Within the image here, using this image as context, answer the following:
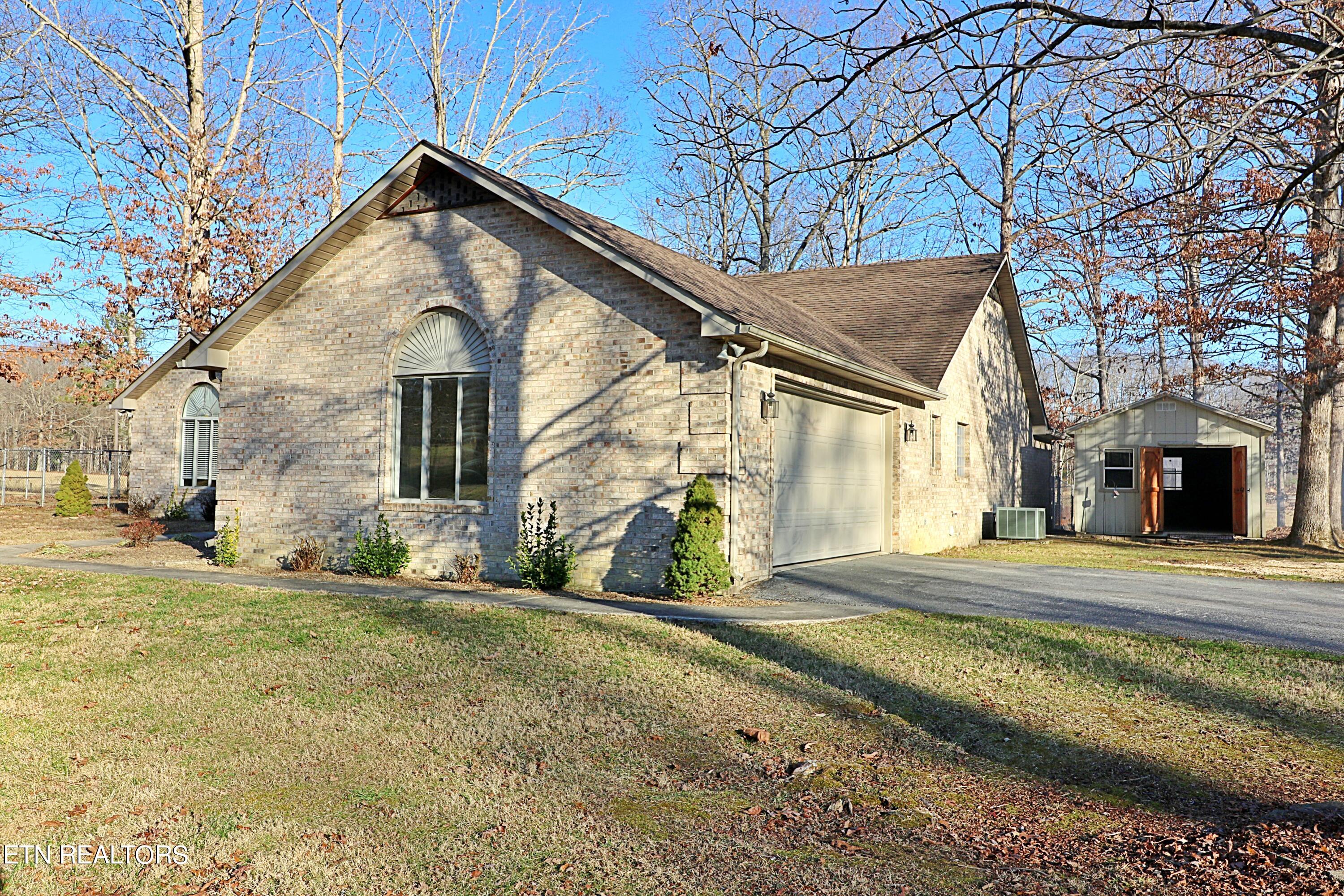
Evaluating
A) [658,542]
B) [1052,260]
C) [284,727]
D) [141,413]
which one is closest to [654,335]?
[658,542]

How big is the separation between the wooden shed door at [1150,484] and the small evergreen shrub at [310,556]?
65.3ft

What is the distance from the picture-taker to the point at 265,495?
556 inches

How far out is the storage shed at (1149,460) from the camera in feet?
76.4

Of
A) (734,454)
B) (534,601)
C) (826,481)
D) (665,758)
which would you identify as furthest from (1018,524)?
(665,758)

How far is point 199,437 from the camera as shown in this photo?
24.5 meters

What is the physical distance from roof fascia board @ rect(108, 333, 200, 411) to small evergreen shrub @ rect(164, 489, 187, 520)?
2796mm

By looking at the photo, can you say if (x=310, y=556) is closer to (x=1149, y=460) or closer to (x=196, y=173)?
(x=196, y=173)

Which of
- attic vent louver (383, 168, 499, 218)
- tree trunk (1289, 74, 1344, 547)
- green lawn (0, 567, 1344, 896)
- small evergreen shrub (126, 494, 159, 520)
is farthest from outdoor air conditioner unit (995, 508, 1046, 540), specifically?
small evergreen shrub (126, 494, 159, 520)

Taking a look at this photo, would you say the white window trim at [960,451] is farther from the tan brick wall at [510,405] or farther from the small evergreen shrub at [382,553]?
the small evergreen shrub at [382,553]

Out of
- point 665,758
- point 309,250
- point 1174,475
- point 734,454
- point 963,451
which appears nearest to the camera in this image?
point 665,758

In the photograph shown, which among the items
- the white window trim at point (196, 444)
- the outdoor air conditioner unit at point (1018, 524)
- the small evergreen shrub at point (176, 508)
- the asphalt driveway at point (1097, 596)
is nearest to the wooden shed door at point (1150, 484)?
the outdoor air conditioner unit at point (1018, 524)

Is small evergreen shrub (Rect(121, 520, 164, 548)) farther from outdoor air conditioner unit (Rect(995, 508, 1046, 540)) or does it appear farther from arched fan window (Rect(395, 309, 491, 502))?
outdoor air conditioner unit (Rect(995, 508, 1046, 540))

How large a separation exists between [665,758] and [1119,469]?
22.3m

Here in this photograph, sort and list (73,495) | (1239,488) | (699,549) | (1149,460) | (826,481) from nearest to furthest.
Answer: (699,549) → (826,481) → (1239,488) → (1149,460) → (73,495)
